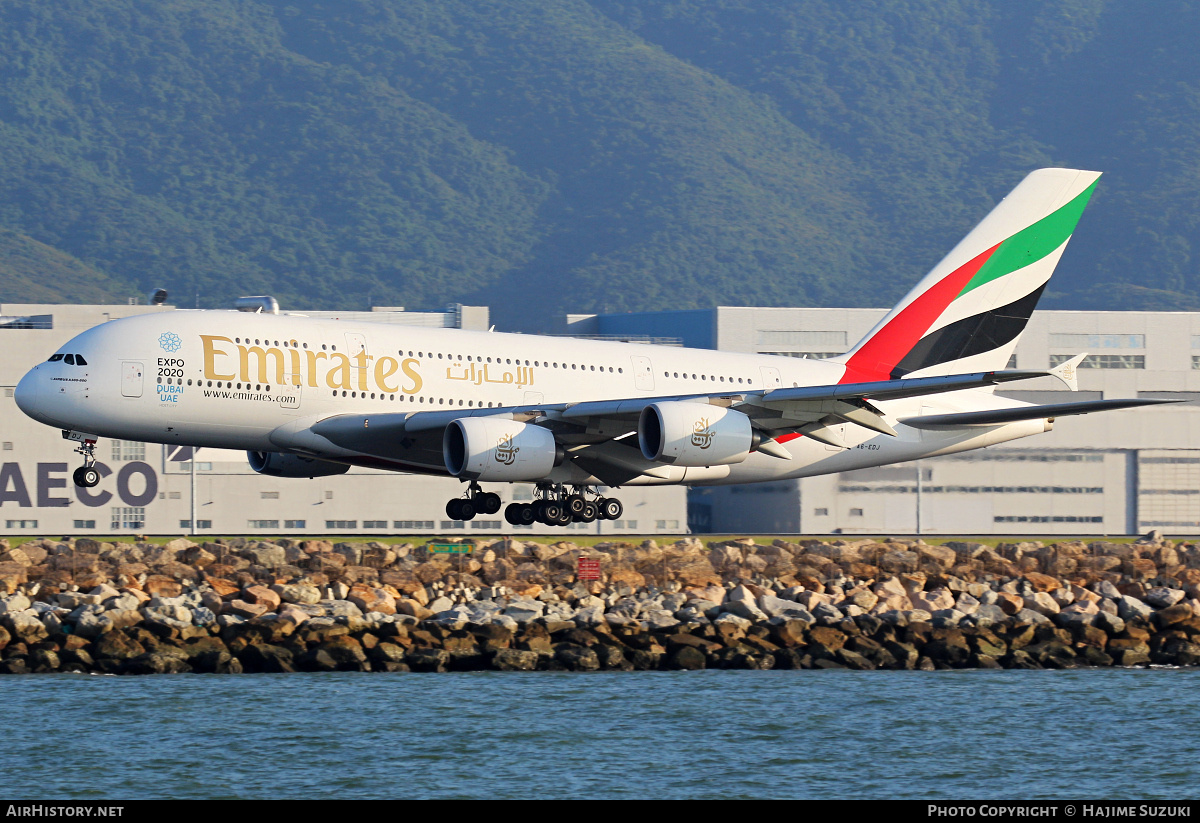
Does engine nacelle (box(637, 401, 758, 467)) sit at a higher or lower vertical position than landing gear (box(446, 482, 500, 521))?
higher

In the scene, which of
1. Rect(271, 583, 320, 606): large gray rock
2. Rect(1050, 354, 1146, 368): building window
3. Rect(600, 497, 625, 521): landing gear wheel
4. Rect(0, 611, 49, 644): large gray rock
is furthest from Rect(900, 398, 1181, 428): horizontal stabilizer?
Rect(1050, 354, 1146, 368): building window

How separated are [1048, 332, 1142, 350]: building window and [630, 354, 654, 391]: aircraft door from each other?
209 feet

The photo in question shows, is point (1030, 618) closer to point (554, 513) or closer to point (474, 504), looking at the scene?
point (554, 513)

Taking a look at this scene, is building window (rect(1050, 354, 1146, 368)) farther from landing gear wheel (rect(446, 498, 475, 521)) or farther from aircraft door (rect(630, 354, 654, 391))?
landing gear wheel (rect(446, 498, 475, 521))

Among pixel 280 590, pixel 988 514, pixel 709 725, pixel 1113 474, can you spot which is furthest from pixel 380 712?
pixel 1113 474

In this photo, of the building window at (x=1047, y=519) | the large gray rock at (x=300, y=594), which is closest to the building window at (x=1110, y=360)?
the building window at (x=1047, y=519)

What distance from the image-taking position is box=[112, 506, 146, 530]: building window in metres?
91.4

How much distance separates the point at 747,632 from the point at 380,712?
1288 cm

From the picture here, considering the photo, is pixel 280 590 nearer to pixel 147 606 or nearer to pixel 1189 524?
pixel 147 606

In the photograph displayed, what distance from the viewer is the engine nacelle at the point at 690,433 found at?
40.5m

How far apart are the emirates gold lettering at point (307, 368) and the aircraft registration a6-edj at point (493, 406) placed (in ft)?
0.13

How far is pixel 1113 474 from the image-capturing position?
91.9m

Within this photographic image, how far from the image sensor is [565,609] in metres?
47.9

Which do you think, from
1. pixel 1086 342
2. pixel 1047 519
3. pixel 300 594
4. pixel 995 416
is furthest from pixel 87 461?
pixel 1086 342
